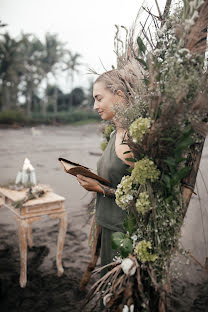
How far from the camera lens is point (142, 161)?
111 cm

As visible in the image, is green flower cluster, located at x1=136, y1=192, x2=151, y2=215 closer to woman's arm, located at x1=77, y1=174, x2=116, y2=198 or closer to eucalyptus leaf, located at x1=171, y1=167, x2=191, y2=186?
eucalyptus leaf, located at x1=171, y1=167, x2=191, y2=186

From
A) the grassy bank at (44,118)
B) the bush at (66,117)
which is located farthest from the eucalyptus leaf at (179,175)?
the bush at (66,117)

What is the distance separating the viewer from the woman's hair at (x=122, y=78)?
1437mm

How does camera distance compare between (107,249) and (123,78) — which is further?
(107,249)

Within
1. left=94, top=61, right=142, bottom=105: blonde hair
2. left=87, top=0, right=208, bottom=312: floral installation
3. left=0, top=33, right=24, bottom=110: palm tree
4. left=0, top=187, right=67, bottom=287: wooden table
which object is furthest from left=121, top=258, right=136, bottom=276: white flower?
left=0, top=33, right=24, bottom=110: palm tree

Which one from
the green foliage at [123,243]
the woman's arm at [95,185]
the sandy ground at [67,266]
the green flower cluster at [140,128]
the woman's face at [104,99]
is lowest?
the sandy ground at [67,266]

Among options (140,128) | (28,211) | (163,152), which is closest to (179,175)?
(163,152)

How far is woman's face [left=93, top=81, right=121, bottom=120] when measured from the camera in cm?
159

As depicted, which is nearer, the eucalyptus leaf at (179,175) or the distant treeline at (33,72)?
the eucalyptus leaf at (179,175)

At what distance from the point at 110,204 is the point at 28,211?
1127 millimetres

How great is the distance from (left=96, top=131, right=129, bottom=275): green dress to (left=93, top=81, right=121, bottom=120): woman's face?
0.20m

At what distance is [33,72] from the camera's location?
22656mm

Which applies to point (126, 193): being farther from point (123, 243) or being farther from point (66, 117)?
point (66, 117)

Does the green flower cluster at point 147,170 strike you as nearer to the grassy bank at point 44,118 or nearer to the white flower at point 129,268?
the white flower at point 129,268
